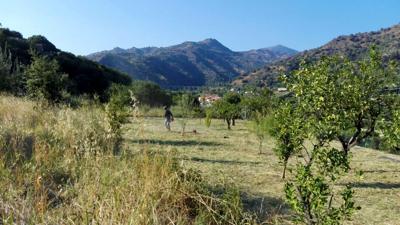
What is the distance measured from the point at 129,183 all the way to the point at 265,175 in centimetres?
771

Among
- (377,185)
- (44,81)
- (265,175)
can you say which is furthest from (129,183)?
(44,81)

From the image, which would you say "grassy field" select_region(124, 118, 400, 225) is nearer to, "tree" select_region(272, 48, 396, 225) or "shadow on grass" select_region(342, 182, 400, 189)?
"shadow on grass" select_region(342, 182, 400, 189)

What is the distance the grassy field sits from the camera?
7539 mm

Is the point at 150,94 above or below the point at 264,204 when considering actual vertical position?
above

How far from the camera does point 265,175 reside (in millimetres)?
11523

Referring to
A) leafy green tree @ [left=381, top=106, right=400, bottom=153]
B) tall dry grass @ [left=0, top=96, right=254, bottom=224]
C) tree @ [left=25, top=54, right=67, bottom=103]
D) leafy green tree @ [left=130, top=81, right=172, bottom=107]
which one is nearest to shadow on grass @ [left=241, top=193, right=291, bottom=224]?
tall dry grass @ [left=0, top=96, right=254, bottom=224]

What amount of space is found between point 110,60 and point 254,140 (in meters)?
177

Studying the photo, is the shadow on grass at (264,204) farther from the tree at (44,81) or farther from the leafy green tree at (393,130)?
the tree at (44,81)

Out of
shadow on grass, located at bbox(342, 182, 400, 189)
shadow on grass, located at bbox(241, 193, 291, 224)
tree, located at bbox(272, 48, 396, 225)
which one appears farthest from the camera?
shadow on grass, located at bbox(342, 182, 400, 189)

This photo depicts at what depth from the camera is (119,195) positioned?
12.8ft

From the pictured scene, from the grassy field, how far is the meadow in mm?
28

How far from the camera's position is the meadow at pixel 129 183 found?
3648 millimetres

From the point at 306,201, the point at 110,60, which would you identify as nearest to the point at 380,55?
the point at 306,201

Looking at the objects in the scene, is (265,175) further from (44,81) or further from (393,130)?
(44,81)
